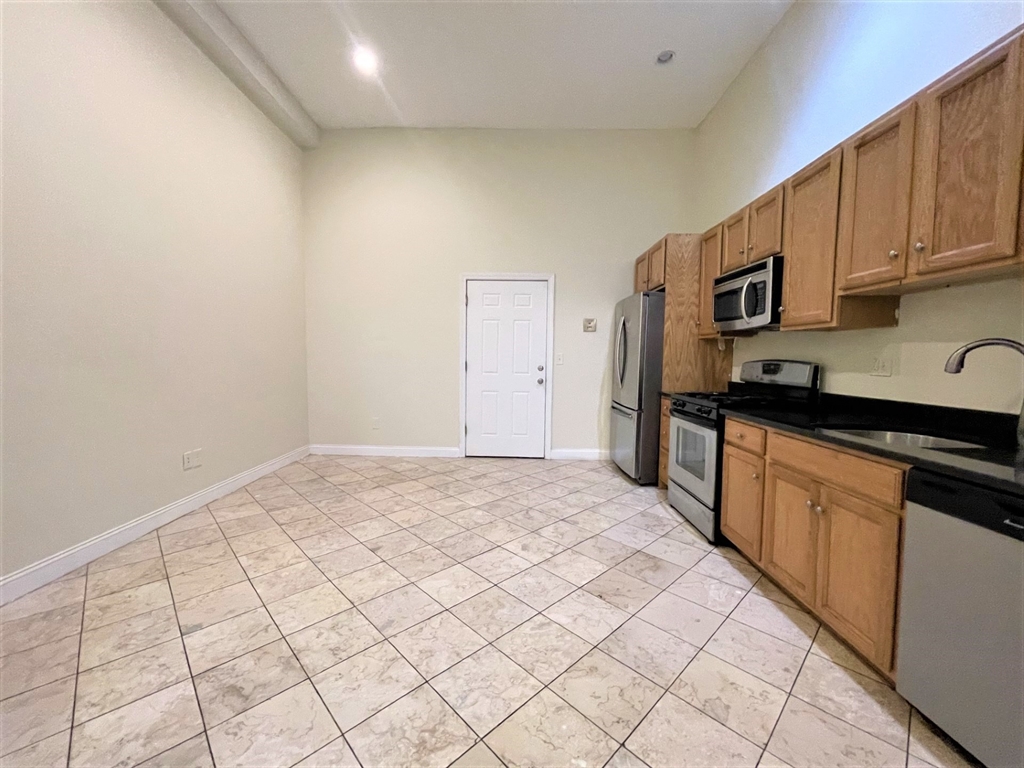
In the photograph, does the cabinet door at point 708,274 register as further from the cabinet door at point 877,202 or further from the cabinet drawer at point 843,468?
the cabinet drawer at point 843,468

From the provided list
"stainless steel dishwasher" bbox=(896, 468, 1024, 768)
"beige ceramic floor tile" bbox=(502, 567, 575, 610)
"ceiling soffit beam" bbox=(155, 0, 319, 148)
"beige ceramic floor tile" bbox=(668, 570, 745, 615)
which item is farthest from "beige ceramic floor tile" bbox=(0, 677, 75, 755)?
"ceiling soffit beam" bbox=(155, 0, 319, 148)

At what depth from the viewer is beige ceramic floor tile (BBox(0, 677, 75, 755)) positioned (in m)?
1.13

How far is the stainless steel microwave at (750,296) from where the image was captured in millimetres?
2299

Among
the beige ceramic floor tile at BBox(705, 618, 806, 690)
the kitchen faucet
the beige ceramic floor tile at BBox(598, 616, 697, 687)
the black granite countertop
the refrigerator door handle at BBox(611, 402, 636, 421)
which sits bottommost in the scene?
the beige ceramic floor tile at BBox(705, 618, 806, 690)

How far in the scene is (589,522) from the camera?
268 cm

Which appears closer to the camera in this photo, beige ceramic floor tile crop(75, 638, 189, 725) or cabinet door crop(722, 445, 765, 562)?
beige ceramic floor tile crop(75, 638, 189, 725)

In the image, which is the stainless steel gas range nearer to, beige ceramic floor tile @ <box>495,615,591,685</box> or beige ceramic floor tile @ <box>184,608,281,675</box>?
beige ceramic floor tile @ <box>495,615,591,685</box>

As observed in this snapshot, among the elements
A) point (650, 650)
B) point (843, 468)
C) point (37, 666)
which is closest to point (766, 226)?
point (843, 468)

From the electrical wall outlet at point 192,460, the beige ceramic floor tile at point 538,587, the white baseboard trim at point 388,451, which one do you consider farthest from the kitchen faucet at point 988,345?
the electrical wall outlet at point 192,460

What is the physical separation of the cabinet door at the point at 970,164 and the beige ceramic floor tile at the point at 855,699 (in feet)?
5.14

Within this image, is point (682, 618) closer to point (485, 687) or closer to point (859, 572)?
point (859, 572)

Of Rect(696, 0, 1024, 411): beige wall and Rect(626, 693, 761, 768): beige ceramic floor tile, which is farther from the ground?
Rect(696, 0, 1024, 411): beige wall

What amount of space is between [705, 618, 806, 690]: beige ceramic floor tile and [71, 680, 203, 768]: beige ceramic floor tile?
1.89m

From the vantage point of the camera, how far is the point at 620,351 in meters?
3.65
